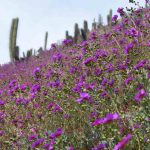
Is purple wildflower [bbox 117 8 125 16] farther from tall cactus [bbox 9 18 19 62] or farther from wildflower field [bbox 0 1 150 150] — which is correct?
tall cactus [bbox 9 18 19 62]

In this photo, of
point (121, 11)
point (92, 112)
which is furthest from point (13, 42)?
point (92, 112)

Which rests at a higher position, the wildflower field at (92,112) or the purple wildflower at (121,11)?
the purple wildflower at (121,11)

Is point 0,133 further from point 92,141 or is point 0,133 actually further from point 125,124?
point 125,124

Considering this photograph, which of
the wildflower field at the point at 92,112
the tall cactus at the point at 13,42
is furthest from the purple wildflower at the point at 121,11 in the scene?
the tall cactus at the point at 13,42

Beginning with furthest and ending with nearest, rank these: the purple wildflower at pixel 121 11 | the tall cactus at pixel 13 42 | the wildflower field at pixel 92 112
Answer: the tall cactus at pixel 13 42 → the purple wildflower at pixel 121 11 → the wildflower field at pixel 92 112

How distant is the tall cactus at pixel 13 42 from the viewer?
1977 centimetres

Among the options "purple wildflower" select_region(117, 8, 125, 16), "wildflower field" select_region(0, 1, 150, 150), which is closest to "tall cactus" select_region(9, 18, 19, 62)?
"wildflower field" select_region(0, 1, 150, 150)

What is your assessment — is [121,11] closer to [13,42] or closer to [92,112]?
[92,112]

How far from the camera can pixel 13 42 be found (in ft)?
64.7

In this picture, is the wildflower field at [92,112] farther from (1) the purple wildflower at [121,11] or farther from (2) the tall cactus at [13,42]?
(2) the tall cactus at [13,42]

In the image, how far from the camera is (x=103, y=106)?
4715 millimetres

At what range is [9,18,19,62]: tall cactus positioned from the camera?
1977 centimetres

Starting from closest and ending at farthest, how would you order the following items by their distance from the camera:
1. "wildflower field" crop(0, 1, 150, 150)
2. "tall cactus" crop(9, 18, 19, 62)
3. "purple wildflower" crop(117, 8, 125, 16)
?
"wildflower field" crop(0, 1, 150, 150), "purple wildflower" crop(117, 8, 125, 16), "tall cactus" crop(9, 18, 19, 62)

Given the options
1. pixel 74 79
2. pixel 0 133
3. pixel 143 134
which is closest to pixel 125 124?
pixel 143 134
